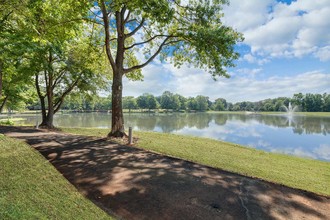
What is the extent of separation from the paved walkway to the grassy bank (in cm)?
39

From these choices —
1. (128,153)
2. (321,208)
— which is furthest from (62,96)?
(321,208)

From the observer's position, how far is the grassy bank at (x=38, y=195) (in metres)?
3.74

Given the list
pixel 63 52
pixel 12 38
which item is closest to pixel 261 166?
pixel 12 38

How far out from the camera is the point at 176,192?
5.42 metres

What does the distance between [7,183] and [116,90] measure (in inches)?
325

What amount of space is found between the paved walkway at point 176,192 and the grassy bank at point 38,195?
0.39 metres

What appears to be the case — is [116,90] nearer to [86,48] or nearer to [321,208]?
[86,48]

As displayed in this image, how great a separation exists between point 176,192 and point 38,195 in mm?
2886

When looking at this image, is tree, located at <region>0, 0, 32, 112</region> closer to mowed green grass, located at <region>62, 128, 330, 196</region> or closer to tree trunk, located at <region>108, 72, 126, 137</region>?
tree trunk, located at <region>108, 72, 126, 137</region>

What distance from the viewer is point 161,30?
1418 cm

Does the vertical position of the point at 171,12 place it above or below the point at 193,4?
below

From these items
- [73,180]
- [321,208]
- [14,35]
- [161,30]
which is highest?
[161,30]

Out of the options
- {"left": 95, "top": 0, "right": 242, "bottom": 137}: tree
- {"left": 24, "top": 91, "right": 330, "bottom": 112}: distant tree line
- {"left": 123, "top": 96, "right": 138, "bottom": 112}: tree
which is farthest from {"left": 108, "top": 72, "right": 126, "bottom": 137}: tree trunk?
{"left": 123, "top": 96, "right": 138, "bottom": 112}: tree

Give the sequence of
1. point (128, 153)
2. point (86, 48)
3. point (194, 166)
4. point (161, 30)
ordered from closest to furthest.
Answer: point (194, 166), point (128, 153), point (161, 30), point (86, 48)
